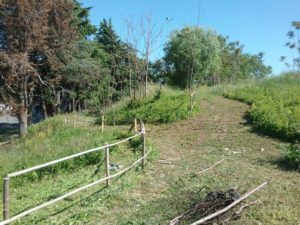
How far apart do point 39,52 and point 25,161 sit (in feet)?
51.0

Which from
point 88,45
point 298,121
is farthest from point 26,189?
point 88,45

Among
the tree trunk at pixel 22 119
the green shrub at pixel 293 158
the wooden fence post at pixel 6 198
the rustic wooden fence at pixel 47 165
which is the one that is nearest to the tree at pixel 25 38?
the tree trunk at pixel 22 119

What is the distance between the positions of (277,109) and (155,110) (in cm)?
463

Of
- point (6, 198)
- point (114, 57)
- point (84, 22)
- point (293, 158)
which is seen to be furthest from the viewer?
point (84, 22)

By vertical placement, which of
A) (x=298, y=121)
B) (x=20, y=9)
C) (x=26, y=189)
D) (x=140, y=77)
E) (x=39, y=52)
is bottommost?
(x=26, y=189)

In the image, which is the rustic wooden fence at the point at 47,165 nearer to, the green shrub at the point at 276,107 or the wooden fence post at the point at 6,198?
the wooden fence post at the point at 6,198

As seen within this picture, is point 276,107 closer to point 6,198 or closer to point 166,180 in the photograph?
point 166,180

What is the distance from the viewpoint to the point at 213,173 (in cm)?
808

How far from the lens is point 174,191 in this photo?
716cm

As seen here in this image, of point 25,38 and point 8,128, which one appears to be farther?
point 8,128

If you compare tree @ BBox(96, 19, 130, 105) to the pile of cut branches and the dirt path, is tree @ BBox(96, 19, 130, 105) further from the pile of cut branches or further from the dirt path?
the pile of cut branches

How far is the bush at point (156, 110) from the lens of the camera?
15.2 metres

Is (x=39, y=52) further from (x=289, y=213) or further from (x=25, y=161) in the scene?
(x=289, y=213)

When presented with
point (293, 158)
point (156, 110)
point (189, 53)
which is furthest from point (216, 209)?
point (189, 53)
